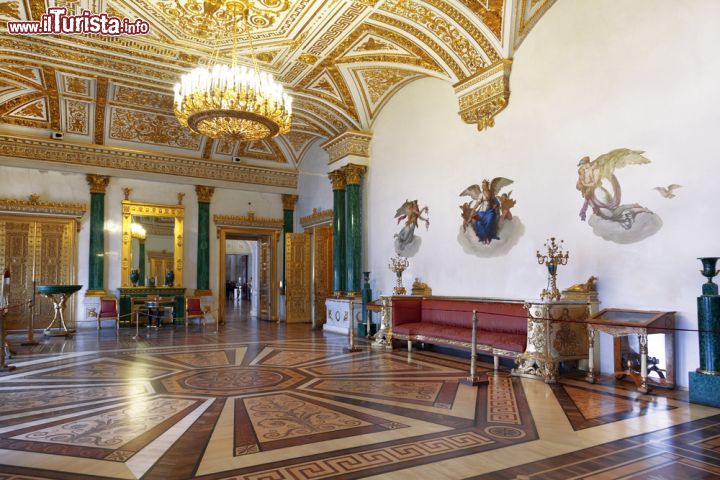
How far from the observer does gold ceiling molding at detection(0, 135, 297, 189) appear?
11.1 meters

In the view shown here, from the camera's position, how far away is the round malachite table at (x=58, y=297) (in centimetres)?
930

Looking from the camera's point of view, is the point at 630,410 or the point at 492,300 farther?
the point at 492,300

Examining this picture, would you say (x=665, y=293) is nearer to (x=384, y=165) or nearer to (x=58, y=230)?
(x=384, y=165)

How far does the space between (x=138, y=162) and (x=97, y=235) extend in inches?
83.5

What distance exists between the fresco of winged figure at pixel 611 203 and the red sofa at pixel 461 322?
4.87ft

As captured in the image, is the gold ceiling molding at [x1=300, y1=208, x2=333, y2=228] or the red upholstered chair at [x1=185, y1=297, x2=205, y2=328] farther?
the gold ceiling molding at [x1=300, y1=208, x2=333, y2=228]

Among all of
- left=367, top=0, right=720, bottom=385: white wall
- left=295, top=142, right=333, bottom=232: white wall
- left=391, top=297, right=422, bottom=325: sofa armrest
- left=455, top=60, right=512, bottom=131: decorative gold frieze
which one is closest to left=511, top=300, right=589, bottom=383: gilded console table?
left=367, top=0, right=720, bottom=385: white wall

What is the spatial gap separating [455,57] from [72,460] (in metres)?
7.39

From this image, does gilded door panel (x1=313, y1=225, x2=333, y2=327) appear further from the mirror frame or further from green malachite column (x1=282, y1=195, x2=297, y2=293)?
the mirror frame

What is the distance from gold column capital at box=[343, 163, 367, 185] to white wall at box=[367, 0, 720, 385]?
241cm

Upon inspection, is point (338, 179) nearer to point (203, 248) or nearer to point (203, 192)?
point (203, 192)

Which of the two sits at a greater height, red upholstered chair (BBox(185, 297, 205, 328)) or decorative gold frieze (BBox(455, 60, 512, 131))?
decorative gold frieze (BBox(455, 60, 512, 131))

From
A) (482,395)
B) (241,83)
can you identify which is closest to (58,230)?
(241,83)

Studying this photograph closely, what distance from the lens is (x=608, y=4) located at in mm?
5941
